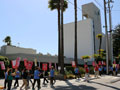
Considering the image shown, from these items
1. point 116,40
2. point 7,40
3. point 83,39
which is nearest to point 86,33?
point 83,39

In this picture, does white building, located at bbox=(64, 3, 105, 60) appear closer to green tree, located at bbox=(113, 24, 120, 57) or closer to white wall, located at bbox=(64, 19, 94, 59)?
white wall, located at bbox=(64, 19, 94, 59)

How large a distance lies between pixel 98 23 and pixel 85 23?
19.1ft

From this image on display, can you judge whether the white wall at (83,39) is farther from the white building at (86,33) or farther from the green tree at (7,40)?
the green tree at (7,40)

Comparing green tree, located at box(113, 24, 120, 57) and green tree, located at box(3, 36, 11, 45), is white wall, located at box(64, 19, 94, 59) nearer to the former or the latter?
green tree, located at box(113, 24, 120, 57)

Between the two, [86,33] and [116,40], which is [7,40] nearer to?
[86,33]

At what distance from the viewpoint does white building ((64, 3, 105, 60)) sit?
168 ft

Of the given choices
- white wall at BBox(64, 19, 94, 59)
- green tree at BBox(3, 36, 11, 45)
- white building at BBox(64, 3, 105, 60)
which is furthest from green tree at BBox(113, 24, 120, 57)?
green tree at BBox(3, 36, 11, 45)

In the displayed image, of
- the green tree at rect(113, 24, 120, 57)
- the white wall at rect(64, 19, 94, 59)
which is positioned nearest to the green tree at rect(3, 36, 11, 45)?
the white wall at rect(64, 19, 94, 59)

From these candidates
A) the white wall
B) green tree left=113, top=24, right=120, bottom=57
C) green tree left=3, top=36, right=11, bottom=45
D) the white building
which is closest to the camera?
the white wall

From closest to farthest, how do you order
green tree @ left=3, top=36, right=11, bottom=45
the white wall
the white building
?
the white wall, the white building, green tree @ left=3, top=36, right=11, bottom=45

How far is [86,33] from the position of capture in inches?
2052

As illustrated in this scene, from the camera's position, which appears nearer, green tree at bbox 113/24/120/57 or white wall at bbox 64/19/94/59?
white wall at bbox 64/19/94/59

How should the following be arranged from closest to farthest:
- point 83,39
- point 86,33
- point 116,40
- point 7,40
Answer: point 86,33
point 83,39
point 7,40
point 116,40

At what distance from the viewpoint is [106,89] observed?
12.3 meters
